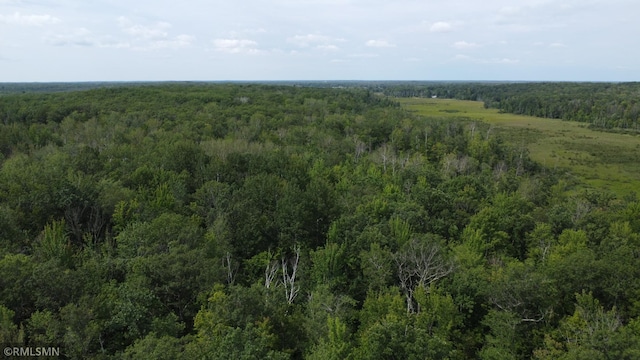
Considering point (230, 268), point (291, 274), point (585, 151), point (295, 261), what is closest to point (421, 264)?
point (295, 261)

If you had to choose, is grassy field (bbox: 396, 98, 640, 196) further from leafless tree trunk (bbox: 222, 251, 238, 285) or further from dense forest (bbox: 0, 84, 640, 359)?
leafless tree trunk (bbox: 222, 251, 238, 285)

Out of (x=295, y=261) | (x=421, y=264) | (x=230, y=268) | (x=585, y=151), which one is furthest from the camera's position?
(x=585, y=151)

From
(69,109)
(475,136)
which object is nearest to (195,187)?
(69,109)

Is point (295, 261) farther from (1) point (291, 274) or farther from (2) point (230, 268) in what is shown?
(2) point (230, 268)

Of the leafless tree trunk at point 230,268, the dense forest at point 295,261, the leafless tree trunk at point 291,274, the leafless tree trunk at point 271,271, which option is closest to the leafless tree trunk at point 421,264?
the dense forest at point 295,261

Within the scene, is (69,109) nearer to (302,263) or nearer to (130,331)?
(302,263)
